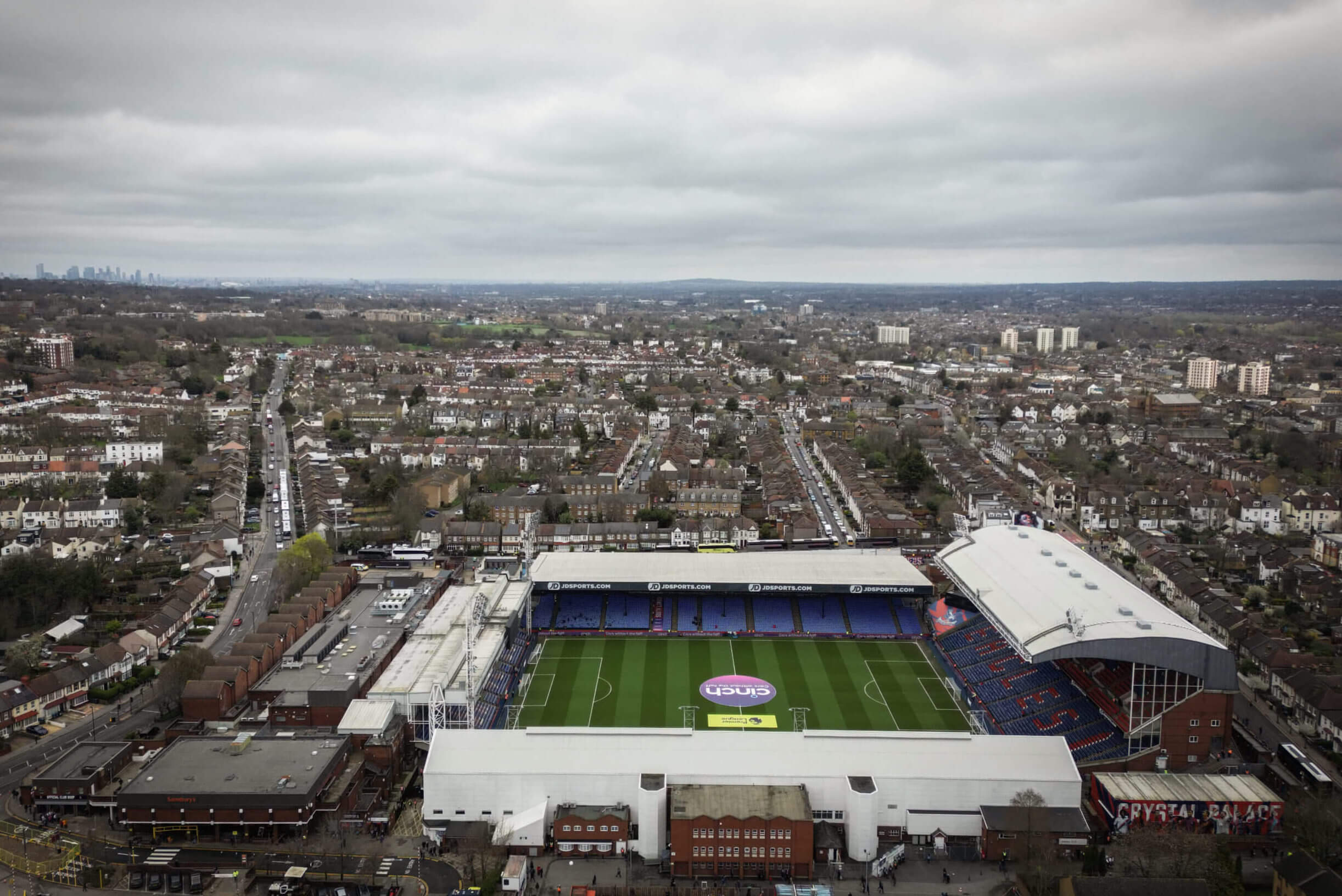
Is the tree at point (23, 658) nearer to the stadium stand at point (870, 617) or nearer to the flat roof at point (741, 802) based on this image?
the flat roof at point (741, 802)

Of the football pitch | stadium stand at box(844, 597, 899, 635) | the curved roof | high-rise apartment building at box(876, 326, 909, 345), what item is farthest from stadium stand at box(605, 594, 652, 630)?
high-rise apartment building at box(876, 326, 909, 345)

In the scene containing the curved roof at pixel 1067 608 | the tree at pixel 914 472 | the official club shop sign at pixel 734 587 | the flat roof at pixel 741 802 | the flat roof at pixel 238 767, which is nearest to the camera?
the flat roof at pixel 741 802

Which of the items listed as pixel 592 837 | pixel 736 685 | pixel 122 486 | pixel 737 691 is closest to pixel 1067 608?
pixel 737 691

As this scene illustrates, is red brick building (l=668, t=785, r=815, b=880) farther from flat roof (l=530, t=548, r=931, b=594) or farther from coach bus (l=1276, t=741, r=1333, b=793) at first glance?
flat roof (l=530, t=548, r=931, b=594)

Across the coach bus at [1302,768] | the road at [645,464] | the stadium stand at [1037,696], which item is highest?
the road at [645,464]

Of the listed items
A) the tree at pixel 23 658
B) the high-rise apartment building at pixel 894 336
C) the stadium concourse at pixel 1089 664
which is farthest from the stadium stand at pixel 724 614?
the high-rise apartment building at pixel 894 336
